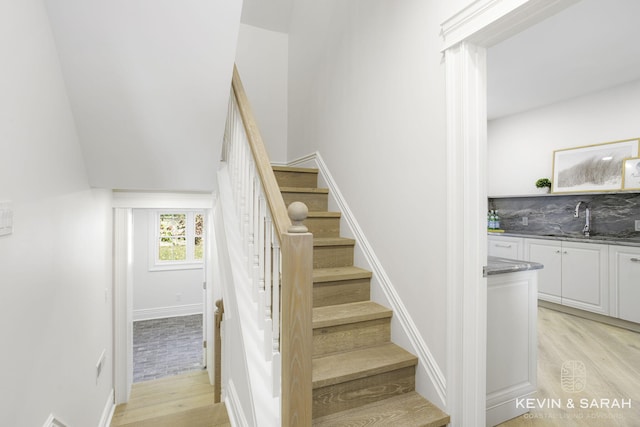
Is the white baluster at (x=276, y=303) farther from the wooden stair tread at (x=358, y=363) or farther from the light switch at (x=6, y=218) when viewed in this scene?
the light switch at (x=6, y=218)

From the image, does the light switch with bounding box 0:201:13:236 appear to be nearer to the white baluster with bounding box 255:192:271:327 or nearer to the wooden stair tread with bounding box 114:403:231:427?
the white baluster with bounding box 255:192:271:327

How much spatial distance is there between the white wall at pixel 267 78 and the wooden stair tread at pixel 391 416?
9.18 ft

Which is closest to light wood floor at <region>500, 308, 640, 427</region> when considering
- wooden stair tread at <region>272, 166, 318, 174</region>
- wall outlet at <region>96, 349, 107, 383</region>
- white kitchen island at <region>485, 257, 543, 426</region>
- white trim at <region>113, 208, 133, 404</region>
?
white kitchen island at <region>485, 257, 543, 426</region>

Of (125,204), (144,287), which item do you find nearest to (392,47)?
(125,204)

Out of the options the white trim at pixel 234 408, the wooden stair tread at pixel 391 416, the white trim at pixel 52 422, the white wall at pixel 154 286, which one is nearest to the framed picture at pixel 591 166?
the wooden stair tread at pixel 391 416

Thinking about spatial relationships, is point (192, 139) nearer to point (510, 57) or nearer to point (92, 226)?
point (92, 226)

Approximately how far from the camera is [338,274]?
6.93 ft

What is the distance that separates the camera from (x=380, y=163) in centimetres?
216

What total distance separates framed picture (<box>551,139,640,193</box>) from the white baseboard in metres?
6.45

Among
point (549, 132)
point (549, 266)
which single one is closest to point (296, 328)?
point (549, 266)

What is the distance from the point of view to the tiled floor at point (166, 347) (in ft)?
14.7

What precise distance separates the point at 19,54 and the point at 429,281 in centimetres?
209

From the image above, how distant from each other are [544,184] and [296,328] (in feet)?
15.1

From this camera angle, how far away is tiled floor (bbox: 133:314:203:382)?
14.7ft
